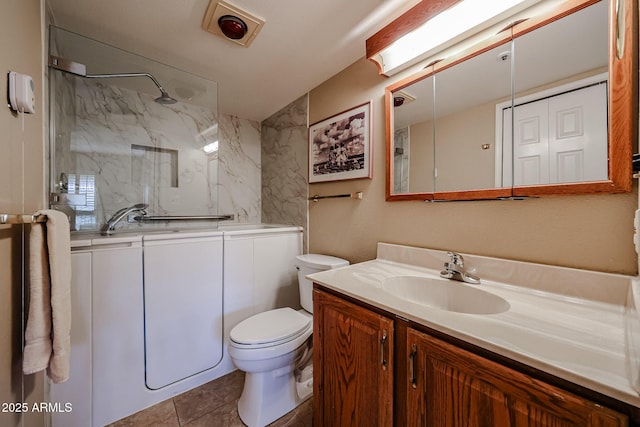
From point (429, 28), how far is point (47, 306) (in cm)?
190

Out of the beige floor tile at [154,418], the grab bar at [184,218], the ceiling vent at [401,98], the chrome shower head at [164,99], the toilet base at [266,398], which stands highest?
the chrome shower head at [164,99]

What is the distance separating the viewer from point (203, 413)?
4.50ft

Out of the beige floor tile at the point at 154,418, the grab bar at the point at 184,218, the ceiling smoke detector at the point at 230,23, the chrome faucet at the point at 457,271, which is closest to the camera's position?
the chrome faucet at the point at 457,271

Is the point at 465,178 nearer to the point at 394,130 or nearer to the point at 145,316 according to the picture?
the point at 394,130

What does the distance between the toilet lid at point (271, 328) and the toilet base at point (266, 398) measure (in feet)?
0.72

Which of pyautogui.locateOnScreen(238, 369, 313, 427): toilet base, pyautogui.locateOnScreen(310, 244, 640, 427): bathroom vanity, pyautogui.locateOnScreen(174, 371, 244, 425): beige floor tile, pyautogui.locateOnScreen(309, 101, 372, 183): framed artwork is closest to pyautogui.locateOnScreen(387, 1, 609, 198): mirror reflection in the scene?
pyautogui.locateOnScreen(309, 101, 372, 183): framed artwork

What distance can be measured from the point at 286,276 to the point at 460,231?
142 cm

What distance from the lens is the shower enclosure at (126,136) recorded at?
1470mm

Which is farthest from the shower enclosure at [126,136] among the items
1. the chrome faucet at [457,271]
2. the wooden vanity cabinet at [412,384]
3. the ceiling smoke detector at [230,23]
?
the chrome faucet at [457,271]

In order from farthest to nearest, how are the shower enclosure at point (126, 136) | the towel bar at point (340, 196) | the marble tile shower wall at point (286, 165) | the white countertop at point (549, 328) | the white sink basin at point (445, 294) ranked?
the marble tile shower wall at point (286, 165) → the towel bar at point (340, 196) → the shower enclosure at point (126, 136) → the white sink basin at point (445, 294) → the white countertop at point (549, 328)

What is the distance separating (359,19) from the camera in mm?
1275

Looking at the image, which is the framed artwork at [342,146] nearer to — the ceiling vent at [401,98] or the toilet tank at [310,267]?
the ceiling vent at [401,98]

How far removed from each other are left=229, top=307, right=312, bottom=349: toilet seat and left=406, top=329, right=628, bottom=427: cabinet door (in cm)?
74

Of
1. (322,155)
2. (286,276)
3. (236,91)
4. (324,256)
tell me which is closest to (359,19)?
(322,155)
